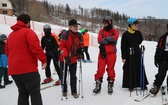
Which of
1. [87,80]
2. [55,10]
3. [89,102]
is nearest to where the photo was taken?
[89,102]

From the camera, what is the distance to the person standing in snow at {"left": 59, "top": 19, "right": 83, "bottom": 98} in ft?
15.4

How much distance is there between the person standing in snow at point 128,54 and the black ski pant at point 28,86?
2506 mm

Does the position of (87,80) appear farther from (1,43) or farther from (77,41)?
(1,43)

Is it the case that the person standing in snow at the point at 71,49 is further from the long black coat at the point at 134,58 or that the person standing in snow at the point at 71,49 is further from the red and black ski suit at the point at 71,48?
the long black coat at the point at 134,58

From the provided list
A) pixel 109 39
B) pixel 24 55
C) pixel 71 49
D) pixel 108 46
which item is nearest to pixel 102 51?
pixel 108 46

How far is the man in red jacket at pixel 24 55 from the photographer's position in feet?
11.1

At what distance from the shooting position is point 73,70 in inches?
194

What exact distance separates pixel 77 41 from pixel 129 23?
1.43m

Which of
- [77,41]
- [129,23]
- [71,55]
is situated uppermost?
[129,23]

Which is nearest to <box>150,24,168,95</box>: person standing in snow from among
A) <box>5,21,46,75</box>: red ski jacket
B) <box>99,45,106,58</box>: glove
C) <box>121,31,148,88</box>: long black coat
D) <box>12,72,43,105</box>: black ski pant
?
<box>121,31,148,88</box>: long black coat

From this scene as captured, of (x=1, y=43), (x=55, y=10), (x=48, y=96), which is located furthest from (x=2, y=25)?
(x=55, y=10)

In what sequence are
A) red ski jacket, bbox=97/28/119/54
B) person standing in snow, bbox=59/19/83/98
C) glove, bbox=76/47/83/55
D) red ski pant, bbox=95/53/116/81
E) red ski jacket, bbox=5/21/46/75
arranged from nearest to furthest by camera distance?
1. red ski jacket, bbox=5/21/46/75
2. person standing in snow, bbox=59/19/83/98
3. glove, bbox=76/47/83/55
4. red ski jacket, bbox=97/28/119/54
5. red ski pant, bbox=95/53/116/81

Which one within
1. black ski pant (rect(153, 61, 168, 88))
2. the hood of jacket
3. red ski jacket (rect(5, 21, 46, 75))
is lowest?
black ski pant (rect(153, 61, 168, 88))

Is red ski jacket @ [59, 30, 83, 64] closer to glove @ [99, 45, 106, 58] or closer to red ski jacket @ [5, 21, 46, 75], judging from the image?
glove @ [99, 45, 106, 58]
